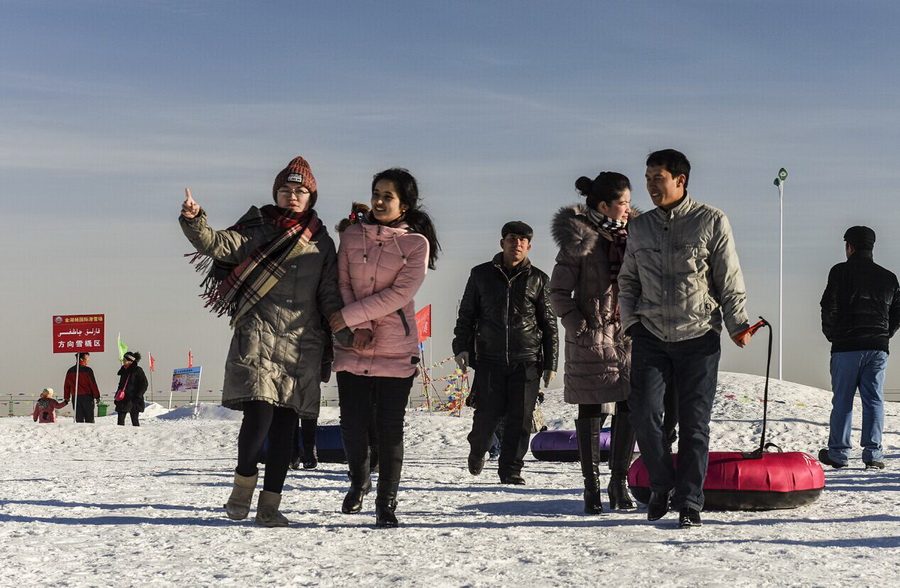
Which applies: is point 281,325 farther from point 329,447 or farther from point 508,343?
Result: point 329,447

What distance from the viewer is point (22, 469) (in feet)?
39.8

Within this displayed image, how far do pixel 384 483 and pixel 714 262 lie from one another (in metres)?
2.14

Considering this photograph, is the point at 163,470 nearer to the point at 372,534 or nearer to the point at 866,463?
the point at 372,534

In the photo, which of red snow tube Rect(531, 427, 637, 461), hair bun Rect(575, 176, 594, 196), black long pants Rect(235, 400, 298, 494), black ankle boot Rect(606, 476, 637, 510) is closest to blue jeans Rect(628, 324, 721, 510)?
black ankle boot Rect(606, 476, 637, 510)

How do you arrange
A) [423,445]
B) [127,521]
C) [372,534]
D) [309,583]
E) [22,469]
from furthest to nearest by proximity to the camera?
1. [423,445]
2. [22,469]
3. [127,521]
4. [372,534]
5. [309,583]

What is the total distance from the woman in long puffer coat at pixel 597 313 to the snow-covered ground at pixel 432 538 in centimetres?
45

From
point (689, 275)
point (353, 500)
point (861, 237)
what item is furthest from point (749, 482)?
point (861, 237)

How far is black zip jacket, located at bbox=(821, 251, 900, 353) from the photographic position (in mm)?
10320

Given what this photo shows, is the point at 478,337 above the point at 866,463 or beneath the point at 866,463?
above

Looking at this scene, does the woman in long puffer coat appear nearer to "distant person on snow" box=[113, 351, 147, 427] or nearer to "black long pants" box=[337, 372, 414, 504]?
"black long pants" box=[337, 372, 414, 504]

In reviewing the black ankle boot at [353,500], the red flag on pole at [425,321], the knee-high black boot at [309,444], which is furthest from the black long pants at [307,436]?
the red flag on pole at [425,321]

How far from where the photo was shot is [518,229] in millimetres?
9102

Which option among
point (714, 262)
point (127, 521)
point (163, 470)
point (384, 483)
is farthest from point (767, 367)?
point (163, 470)

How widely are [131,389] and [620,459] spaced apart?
1852 cm
